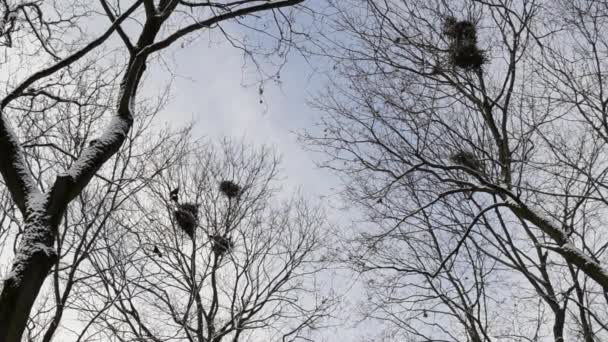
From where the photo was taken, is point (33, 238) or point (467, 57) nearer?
point (33, 238)

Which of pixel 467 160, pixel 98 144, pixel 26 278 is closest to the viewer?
pixel 26 278

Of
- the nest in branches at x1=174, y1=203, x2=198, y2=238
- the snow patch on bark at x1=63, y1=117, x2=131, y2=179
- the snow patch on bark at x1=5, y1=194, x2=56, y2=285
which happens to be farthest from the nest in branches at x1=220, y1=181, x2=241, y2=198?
the snow patch on bark at x1=5, y1=194, x2=56, y2=285

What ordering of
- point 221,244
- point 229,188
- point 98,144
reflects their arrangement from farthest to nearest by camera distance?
point 229,188 → point 221,244 → point 98,144

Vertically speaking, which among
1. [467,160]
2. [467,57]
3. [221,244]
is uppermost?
[467,57]

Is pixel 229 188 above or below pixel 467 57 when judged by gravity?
above

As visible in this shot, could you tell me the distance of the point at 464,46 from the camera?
6.20m

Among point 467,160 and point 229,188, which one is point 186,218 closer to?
point 229,188

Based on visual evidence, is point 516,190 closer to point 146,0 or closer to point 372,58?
point 372,58

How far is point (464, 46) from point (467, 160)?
1.63m

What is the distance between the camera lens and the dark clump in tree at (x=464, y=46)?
245 inches

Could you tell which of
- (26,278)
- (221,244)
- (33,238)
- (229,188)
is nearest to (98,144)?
(33,238)

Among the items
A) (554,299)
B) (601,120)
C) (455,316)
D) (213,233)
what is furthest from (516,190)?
(213,233)

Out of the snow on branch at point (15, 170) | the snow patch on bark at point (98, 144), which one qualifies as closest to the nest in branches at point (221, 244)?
the snow patch on bark at point (98, 144)

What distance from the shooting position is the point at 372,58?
6.38 metres
